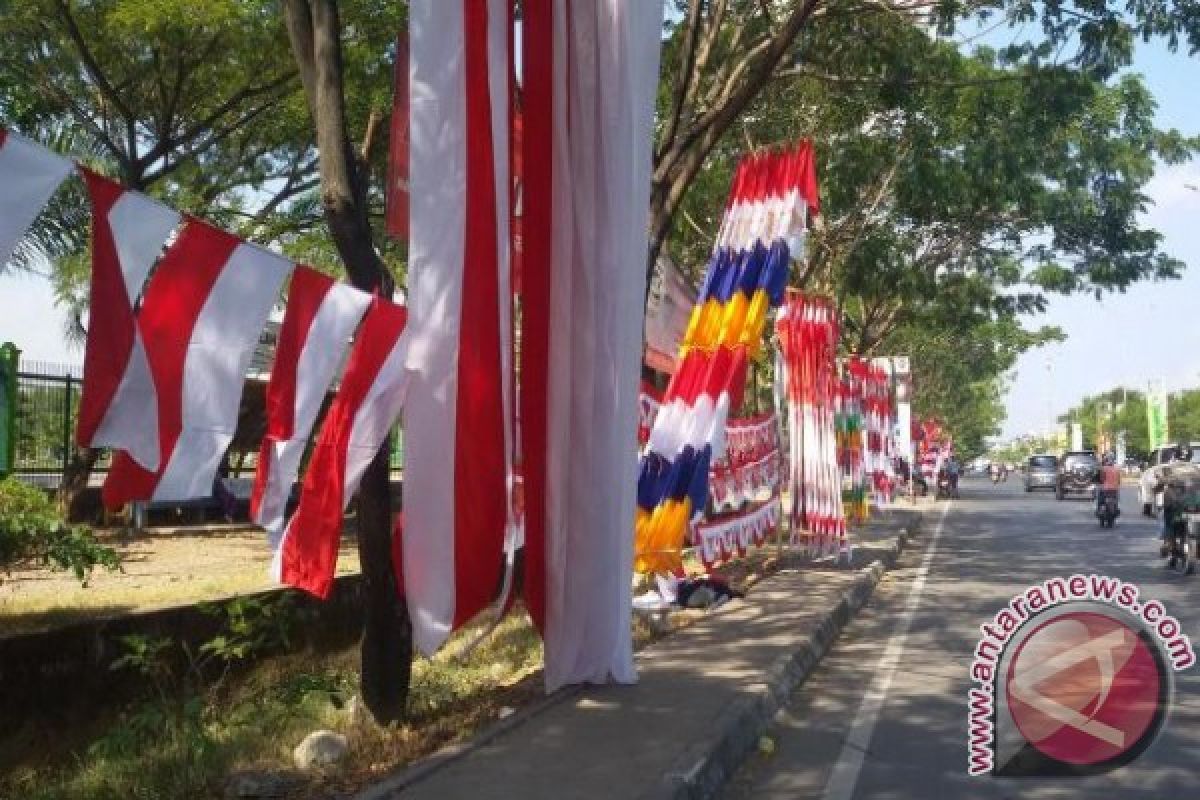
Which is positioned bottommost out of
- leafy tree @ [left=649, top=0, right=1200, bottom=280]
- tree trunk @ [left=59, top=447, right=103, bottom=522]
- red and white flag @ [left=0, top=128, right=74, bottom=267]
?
tree trunk @ [left=59, top=447, right=103, bottom=522]

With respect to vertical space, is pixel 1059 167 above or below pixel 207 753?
above

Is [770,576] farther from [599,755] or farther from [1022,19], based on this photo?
[599,755]

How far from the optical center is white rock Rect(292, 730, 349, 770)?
5916 mm

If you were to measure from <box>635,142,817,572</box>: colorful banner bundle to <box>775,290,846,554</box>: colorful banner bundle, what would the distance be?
263 centimetres

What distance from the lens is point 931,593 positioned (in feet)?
44.2

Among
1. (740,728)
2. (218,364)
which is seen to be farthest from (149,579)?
(218,364)

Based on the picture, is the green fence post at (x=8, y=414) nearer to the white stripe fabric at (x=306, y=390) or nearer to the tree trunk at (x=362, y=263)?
the tree trunk at (x=362, y=263)

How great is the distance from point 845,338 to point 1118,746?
97.4ft

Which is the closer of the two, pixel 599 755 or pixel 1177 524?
pixel 599 755

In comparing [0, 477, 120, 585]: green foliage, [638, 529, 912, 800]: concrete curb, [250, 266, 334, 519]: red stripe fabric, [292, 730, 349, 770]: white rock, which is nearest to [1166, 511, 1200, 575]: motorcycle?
[638, 529, 912, 800]: concrete curb

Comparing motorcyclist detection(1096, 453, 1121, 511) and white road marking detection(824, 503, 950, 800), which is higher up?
motorcyclist detection(1096, 453, 1121, 511)

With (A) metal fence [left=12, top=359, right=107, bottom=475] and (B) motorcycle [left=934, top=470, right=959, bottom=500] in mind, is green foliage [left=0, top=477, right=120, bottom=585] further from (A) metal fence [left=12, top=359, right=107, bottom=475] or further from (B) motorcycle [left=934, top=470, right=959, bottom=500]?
(B) motorcycle [left=934, top=470, right=959, bottom=500]

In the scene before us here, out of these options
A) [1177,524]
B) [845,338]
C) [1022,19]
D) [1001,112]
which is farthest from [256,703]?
[845,338]

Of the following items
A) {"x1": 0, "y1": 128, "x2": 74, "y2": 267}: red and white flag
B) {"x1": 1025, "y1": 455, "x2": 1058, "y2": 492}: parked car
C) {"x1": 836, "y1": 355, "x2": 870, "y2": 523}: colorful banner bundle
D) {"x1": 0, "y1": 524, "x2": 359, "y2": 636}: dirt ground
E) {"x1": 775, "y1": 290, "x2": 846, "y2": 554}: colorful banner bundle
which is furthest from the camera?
{"x1": 1025, "y1": 455, "x2": 1058, "y2": 492}: parked car
